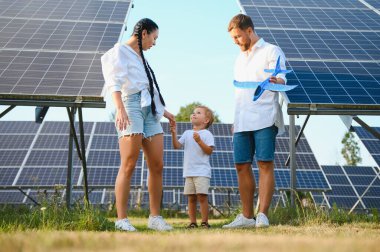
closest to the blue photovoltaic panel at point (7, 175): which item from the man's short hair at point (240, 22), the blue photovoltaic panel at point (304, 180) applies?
the blue photovoltaic panel at point (304, 180)

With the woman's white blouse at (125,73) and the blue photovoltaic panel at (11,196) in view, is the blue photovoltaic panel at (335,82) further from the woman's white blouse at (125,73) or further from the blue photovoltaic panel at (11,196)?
the blue photovoltaic panel at (11,196)

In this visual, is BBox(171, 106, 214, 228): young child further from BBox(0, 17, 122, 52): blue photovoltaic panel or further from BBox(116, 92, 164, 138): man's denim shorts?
BBox(0, 17, 122, 52): blue photovoltaic panel

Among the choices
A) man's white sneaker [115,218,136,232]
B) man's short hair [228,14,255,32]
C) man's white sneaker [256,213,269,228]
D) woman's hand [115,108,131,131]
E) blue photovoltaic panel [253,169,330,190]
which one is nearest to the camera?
man's white sneaker [115,218,136,232]

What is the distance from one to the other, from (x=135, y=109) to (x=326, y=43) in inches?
204

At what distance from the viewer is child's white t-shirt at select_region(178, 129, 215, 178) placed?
228 inches

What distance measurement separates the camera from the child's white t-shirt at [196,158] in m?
5.79

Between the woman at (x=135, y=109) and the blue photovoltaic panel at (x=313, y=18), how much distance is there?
456 cm

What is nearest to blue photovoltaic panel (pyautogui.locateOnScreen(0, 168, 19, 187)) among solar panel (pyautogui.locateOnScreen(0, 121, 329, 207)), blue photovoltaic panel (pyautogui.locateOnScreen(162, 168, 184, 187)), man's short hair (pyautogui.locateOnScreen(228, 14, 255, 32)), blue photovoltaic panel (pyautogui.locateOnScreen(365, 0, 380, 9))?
solar panel (pyautogui.locateOnScreen(0, 121, 329, 207))

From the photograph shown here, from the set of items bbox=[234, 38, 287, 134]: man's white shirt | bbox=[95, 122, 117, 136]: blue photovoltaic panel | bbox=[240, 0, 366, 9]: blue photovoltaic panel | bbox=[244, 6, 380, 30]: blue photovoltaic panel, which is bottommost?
bbox=[234, 38, 287, 134]: man's white shirt

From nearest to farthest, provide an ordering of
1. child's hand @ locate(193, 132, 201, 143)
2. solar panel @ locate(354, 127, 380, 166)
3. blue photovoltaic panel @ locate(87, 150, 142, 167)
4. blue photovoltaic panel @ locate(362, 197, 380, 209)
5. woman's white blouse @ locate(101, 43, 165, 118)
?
woman's white blouse @ locate(101, 43, 165, 118) < child's hand @ locate(193, 132, 201, 143) < solar panel @ locate(354, 127, 380, 166) < blue photovoltaic panel @ locate(87, 150, 142, 167) < blue photovoltaic panel @ locate(362, 197, 380, 209)

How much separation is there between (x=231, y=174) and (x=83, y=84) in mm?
7121

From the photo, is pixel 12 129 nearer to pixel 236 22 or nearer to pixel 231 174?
pixel 231 174

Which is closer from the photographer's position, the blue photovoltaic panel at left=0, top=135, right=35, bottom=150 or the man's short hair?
the man's short hair

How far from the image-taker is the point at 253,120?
5.00 metres
